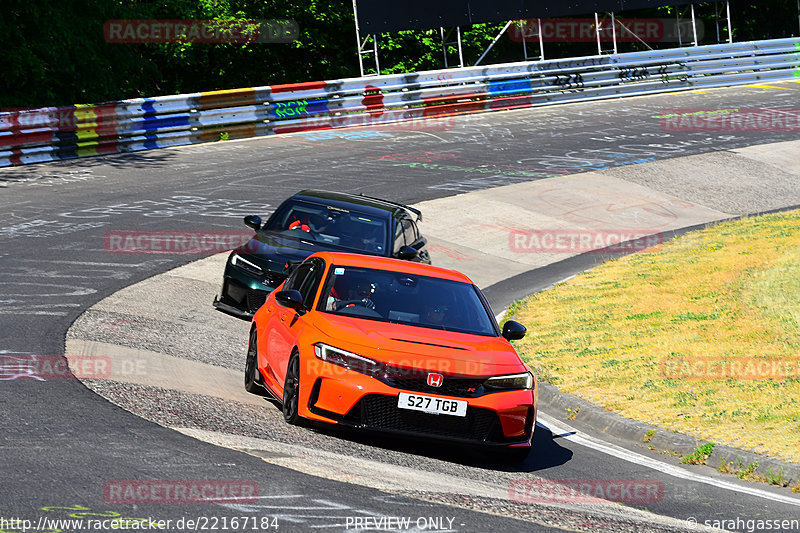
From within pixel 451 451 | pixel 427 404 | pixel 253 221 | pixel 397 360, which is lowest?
pixel 451 451

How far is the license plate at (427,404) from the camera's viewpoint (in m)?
7.74

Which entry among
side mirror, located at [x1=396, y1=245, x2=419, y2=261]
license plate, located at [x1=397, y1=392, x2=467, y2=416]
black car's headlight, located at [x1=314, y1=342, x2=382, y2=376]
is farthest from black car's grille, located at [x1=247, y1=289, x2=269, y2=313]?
license plate, located at [x1=397, y1=392, x2=467, y2=416]

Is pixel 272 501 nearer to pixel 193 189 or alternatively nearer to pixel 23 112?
pixel 193 189

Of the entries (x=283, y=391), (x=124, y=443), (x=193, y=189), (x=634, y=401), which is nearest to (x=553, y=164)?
(x=193, y=189)

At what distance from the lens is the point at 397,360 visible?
7879 millimetres

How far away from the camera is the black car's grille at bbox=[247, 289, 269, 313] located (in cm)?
1250

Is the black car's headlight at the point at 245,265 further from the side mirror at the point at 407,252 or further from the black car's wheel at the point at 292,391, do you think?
the black car's wheel at the point at 292,391

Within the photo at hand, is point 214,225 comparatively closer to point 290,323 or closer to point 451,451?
point 290,323

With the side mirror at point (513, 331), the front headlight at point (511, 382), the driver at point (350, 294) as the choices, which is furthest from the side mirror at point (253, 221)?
the front headlight at point (511, 382)

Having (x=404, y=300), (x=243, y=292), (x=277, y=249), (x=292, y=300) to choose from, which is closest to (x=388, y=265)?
(x=404, y=300)

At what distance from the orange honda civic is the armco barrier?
49.3ft

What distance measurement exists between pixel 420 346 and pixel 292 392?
1.08 meters

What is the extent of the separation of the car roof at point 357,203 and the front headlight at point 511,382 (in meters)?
5.46

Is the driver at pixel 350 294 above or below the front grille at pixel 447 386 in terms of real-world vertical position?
above
